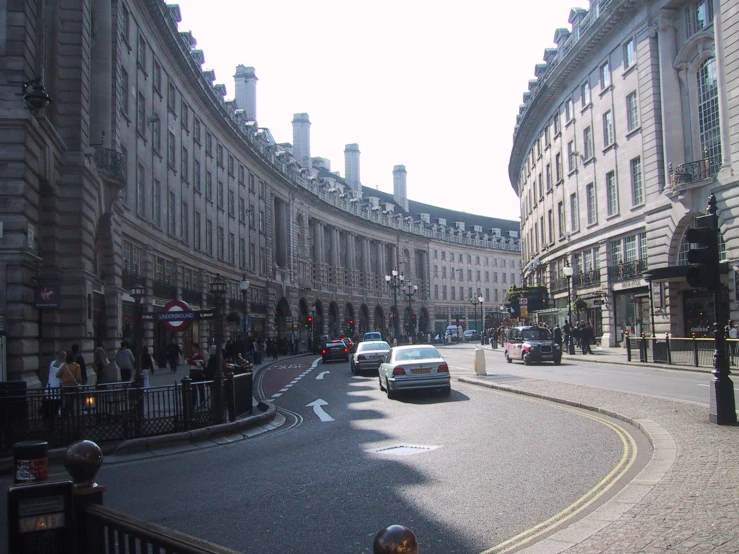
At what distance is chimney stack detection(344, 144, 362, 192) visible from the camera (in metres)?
98.8

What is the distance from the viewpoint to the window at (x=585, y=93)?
44.6m

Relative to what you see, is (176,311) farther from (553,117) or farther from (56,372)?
(553,117)

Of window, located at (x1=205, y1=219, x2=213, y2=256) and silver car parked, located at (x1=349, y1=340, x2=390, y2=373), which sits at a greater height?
window, located at (x1=205, y1=219, x2=213, y2=256)

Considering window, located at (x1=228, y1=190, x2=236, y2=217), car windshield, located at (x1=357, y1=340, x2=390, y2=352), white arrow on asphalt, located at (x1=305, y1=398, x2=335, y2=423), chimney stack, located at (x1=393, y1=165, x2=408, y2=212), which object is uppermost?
chimney stack, located at (x1=393, y1=165, x2=408, y2=212)

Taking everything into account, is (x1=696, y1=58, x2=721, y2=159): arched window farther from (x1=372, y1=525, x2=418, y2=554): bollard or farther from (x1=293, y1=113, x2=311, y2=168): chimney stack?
(x1=293, y1=113, x2=311, y2=168): chimney stack

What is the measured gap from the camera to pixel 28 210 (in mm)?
19219

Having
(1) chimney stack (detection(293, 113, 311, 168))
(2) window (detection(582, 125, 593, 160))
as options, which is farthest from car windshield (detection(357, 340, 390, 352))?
(1) chimney stack (detection(293, 113, 311, 168))

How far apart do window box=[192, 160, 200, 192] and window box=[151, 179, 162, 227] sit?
6.56 m

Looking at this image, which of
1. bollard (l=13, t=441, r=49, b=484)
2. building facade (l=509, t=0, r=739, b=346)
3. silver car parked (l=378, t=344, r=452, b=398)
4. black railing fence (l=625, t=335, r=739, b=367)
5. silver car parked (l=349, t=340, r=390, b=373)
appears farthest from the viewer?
building facade (l=509, t=0, r=739, b=346)

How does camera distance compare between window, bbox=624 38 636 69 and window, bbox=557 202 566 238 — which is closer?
window, bbox=624 38 636 69

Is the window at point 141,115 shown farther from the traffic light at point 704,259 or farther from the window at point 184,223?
the traffic light at point 704,259

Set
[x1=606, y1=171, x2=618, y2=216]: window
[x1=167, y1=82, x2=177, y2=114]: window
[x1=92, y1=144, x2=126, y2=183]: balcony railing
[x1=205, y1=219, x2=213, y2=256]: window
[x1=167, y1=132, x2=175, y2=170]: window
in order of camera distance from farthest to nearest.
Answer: [x1=205, y1=219, x2=213, y2=256]: window, [x1=606, y1=171, x2=618, y2=216]: window, [x1=167, y1=82, x2=177, y2=114]: window, [x1=167, y1=132, x2=175, y2=170]: window, [x1=92, y1=144, x2=126, y2=183]: balcony railing

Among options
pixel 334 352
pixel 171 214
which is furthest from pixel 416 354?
pixel 171 214

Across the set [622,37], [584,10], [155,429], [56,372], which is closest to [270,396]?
[56,372]
